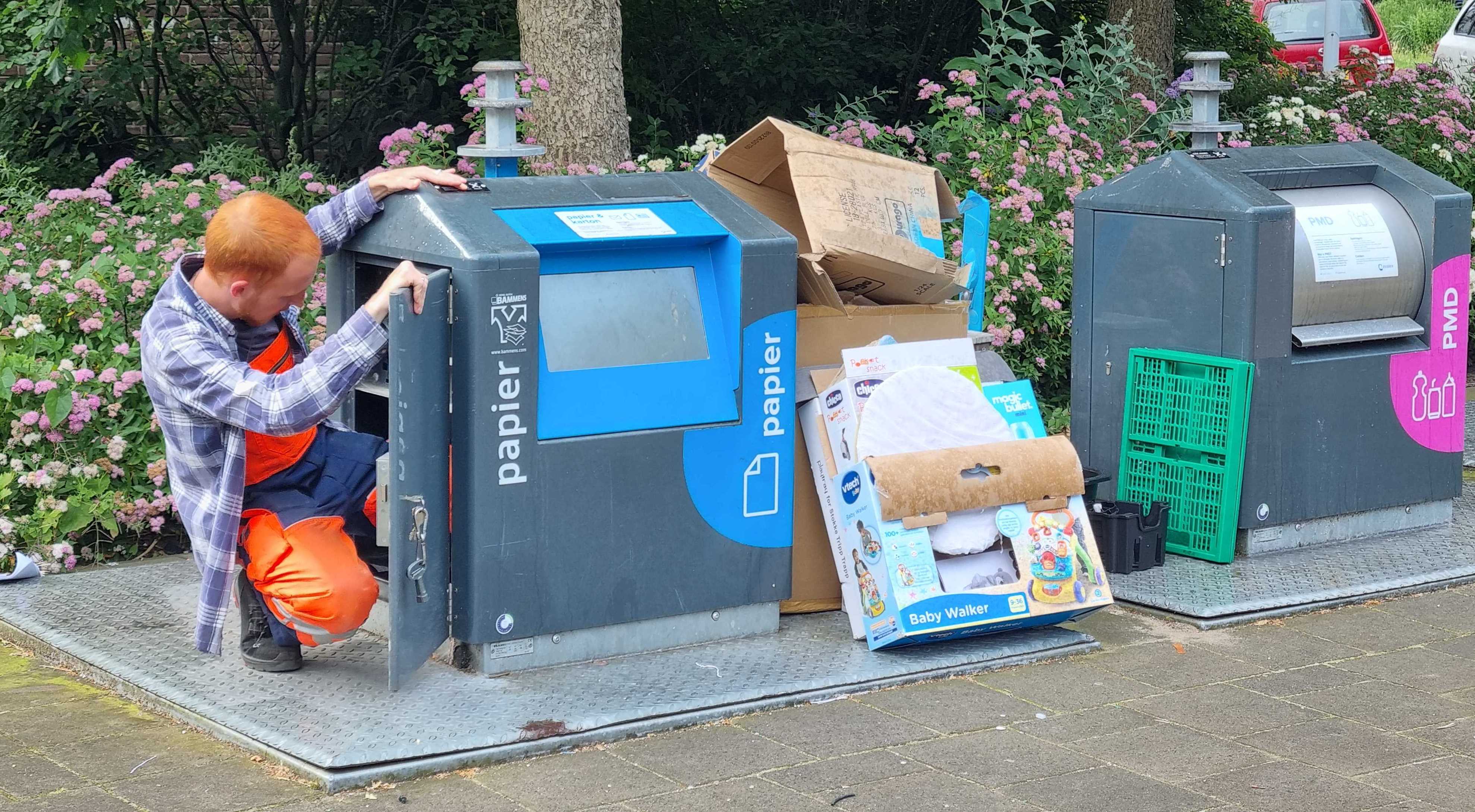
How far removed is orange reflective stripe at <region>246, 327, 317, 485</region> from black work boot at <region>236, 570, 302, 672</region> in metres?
0.29

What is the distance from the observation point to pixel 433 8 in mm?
9523

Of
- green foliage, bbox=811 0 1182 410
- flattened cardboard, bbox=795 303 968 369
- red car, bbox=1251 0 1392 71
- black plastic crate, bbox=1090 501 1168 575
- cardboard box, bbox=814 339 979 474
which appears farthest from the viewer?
red car, bbox=1251 0 1392 71

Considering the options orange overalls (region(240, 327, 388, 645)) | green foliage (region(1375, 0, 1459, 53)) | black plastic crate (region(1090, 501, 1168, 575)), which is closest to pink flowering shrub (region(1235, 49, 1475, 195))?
black plastic crate (region(1090, 501, 1168, 575))

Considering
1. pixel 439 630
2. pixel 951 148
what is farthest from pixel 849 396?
pixel 951 148

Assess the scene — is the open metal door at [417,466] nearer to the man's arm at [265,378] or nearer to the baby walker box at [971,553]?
the man's arm at [265,378]

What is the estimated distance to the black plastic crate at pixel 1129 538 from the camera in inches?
193

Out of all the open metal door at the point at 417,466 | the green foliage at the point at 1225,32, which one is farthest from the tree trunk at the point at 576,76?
the green foliage at the point at 1225,32

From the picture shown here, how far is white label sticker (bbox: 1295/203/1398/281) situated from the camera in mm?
5078

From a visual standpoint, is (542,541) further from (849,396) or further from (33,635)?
(33,635)

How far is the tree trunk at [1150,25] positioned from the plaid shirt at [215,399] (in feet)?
24.7

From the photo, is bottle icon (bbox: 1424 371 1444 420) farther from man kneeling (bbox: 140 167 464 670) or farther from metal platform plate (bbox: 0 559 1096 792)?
man kneeling (bbox: 140 167 464 670)

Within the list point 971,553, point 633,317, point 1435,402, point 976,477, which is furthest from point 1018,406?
point 1435,402

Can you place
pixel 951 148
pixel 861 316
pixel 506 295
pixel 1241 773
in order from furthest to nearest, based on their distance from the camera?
pixel 951 148 → pixel 861 316 → pixel 506 295 → pixel 1241 773

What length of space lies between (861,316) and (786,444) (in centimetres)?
52
